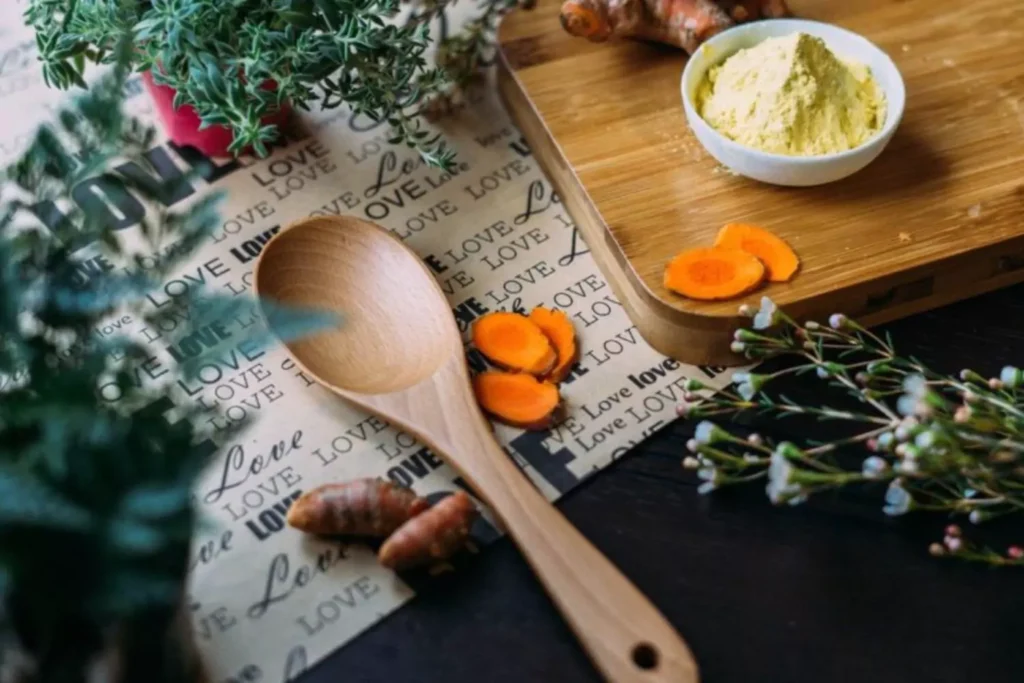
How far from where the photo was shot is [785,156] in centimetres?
88

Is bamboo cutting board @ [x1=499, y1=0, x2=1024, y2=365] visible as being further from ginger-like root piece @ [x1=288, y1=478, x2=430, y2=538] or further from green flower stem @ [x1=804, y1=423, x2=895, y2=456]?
ginger-like root piece @ [x1=288, y1=478, x2=430, y2=538]

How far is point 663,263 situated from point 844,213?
17cm

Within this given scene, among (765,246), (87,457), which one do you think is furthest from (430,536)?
(765,246)

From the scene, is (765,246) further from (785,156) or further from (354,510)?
(354,510)

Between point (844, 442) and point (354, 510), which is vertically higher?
point (354, 510)

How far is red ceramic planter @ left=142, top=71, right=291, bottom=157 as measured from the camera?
949 mm

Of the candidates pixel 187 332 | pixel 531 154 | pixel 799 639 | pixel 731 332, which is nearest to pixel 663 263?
pixel 731 332

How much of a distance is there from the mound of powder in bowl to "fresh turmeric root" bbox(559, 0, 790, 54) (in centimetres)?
6

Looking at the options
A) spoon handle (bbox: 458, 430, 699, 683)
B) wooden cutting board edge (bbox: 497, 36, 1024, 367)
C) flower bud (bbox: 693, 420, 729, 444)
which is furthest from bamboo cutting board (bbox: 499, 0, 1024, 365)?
spoon handle (bbox: 458, 430, 699, 683)

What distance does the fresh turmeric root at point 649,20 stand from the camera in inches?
38.2

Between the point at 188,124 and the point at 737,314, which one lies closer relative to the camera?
the point at 737,314

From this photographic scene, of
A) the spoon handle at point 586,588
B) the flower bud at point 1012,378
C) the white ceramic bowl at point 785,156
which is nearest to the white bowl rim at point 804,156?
the white ceramic bowl at point 785,156

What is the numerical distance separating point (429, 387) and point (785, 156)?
36 cm

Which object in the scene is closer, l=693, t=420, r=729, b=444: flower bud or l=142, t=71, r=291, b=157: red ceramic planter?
l=693, t=420, r=729, b=444: flower bud
